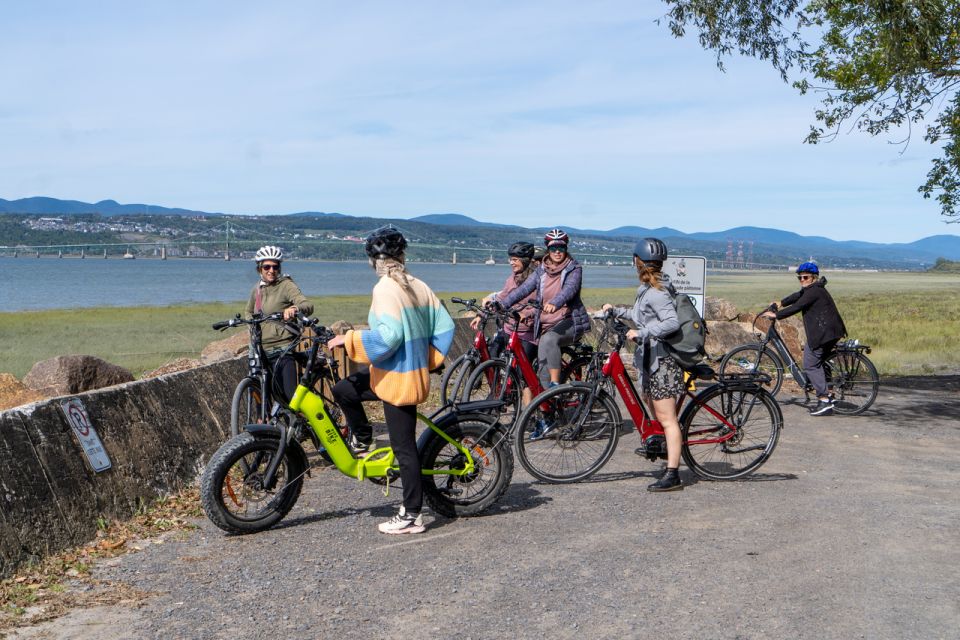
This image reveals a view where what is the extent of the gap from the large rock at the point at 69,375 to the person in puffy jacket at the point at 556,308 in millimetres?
6431

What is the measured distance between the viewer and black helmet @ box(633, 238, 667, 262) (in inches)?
301

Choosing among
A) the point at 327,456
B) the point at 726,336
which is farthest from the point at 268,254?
the point at 726,336

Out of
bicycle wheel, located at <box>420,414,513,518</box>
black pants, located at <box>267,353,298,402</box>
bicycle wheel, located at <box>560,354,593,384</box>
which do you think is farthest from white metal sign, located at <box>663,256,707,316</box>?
bicycle wheel, located at <box>420,414,513,518</box>

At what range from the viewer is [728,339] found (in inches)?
784

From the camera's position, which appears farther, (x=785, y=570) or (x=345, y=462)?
(x=345, y=462)

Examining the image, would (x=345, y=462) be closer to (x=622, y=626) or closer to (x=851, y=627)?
(x=622, y=626)

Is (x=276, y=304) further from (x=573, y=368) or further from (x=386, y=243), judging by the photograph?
(x=573, y=368)

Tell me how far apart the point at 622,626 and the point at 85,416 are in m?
3.69

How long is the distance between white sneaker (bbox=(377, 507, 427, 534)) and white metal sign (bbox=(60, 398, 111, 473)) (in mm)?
1833

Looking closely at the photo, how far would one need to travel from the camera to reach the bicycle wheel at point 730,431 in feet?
26.0

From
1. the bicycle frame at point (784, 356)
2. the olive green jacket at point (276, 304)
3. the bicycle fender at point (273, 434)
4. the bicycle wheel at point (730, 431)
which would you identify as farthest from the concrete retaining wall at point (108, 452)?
the bicycle frame at point (784, 356)

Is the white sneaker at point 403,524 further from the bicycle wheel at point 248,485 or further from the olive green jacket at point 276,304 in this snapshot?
the olive green jacket at point 276,304

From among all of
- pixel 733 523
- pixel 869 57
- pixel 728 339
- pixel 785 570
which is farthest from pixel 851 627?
pixel 728 339

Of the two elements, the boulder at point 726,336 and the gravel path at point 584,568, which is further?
the boulder at point 726,336
